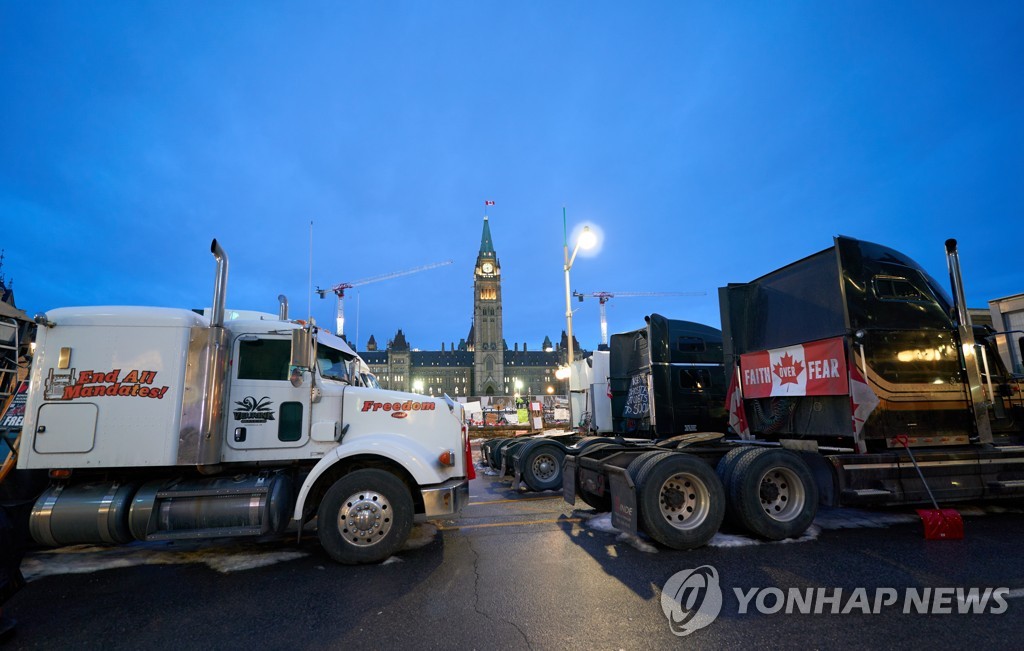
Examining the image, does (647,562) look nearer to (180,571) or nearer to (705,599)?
(705,599)

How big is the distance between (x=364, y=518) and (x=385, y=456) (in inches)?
27.4

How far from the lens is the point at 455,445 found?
5902mm

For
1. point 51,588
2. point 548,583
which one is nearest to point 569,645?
point 548,583

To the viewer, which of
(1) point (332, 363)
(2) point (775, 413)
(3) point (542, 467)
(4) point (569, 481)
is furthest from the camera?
(3) point (542, 467)

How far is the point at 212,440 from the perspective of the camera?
17.3ft

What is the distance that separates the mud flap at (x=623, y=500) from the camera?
5.34m

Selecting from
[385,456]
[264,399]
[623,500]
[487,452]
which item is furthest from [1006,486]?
[487,452]

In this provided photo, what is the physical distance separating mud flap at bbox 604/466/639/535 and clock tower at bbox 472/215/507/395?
12696 centimetres

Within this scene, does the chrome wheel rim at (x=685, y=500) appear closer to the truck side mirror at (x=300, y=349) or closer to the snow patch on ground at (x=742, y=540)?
the snow patch on ground at (x=742, y=540)

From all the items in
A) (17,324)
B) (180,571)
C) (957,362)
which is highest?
(17,324)

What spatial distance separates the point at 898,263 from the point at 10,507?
1154 centimetres

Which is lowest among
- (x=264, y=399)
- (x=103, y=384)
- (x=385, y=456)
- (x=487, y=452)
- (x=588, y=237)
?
(x=487, y=452)

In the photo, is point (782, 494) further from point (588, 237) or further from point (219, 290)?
point (588, 237)

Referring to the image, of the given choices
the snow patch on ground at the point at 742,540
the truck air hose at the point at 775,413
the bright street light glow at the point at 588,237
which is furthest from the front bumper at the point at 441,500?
the bright street light glow at the point at 588,237
